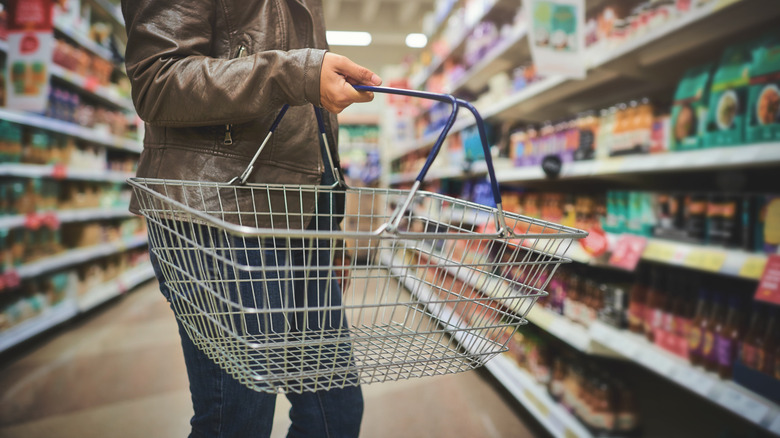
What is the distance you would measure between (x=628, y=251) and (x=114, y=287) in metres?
3.92

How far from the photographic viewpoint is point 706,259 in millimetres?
1204

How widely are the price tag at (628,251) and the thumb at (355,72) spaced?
1.09m

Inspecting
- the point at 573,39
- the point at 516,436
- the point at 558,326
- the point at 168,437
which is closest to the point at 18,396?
the point at 168,437

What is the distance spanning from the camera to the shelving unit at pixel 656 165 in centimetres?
113

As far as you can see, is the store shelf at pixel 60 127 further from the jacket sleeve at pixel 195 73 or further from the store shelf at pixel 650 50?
the store shelf at pixel 650 50

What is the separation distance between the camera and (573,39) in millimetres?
1698

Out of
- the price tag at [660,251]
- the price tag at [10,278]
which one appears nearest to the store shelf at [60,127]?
the price tag at [10,278]

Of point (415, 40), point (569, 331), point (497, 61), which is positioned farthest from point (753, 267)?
point (415, 40)

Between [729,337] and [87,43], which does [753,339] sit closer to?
[729,337]

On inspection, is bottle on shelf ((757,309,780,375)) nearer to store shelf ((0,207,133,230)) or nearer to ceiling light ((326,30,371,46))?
store shelf ((0,207,133,230))

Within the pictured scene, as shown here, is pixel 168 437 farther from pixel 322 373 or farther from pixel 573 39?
pixel 573 39

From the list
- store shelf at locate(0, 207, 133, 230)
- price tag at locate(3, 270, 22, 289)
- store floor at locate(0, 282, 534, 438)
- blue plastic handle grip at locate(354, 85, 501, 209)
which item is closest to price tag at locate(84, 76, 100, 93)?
store shelf at locate(0, 207, 133, 230)

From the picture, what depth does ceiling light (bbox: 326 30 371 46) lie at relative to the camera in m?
8.91

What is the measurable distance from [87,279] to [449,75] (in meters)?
3.31
